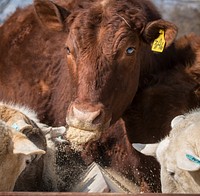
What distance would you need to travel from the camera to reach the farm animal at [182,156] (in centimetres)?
394

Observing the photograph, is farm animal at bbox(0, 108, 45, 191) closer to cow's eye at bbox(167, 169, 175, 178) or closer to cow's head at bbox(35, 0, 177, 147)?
cow's head at bbox(35, 0, 177, 147)

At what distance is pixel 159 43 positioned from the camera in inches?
219

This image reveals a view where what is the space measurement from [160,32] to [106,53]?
0.61 metres

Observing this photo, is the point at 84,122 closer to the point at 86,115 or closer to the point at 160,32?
the point at 86,115

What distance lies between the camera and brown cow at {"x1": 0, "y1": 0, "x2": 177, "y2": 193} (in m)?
5.20

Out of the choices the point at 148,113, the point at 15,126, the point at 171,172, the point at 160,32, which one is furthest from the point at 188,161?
the point at 148,113

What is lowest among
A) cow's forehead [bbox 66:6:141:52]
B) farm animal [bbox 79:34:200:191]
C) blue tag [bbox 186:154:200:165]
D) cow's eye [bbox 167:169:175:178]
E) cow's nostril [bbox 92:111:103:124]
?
farm animal [bbox 79:34:200:191]

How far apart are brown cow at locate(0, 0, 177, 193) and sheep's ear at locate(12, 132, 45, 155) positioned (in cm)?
78

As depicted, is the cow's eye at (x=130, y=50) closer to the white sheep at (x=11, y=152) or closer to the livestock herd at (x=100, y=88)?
the livestock herd at (x=100, y=88)

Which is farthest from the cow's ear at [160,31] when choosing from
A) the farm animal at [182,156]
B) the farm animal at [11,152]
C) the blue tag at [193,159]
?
the blue tag at [193,159]

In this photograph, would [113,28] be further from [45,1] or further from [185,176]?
[185,176]

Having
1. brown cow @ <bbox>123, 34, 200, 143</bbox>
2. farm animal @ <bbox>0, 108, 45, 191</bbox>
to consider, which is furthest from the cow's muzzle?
brown cow @ <bbox>123, 34, 200, 143</bbox>

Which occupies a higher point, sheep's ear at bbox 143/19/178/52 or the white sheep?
the white sheep

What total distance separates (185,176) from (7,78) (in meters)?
2.92
